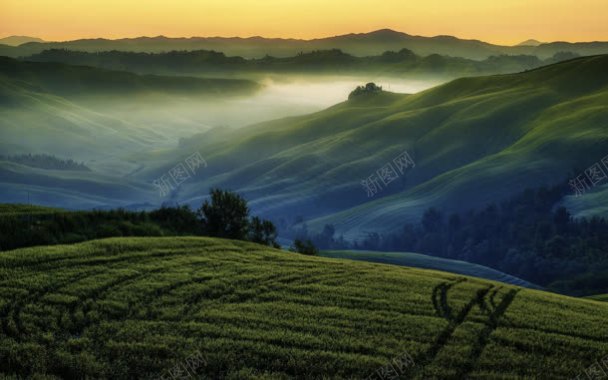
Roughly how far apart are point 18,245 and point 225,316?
22.1 metres

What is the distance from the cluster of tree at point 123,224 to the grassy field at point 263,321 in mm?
4489

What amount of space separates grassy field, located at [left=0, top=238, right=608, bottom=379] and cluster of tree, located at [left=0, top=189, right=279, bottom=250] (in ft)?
14.7

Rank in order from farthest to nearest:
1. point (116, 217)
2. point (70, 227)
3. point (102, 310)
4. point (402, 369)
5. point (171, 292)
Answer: point (116, 217), point (70, 227), point (171, 292), point (102, 310), point (402, 369)

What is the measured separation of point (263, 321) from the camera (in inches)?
1400

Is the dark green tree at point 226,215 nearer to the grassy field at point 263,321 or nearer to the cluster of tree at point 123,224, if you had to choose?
the cluster of tree at point 123,224

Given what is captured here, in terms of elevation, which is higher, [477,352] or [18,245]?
[18,245]

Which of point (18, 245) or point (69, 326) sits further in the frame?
point (18, 245)

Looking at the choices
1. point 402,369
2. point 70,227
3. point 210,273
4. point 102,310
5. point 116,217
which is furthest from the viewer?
point 116,217

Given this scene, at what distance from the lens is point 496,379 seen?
29.6 m

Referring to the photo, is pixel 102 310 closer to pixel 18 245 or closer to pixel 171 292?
pixel 171 292

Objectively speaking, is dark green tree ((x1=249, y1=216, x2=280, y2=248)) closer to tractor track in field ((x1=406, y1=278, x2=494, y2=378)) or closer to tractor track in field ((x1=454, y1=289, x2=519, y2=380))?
tractor track in field ((x1=406, y1=278, x2=494, y2=378))

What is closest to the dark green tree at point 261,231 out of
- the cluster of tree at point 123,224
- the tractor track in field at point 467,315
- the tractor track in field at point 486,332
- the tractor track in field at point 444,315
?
the cluster of tree at point 123,224

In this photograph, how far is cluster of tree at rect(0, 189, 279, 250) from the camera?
5141cm

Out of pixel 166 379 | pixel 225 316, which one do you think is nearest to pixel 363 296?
pixel 225 316
